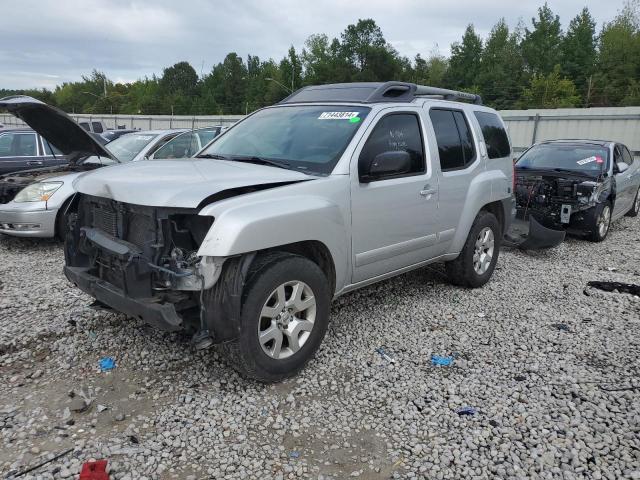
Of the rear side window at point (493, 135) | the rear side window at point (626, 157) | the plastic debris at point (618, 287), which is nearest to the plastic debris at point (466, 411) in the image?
the rear side window at point (493, 135)

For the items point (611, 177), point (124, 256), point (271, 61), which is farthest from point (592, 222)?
point (271, 61)

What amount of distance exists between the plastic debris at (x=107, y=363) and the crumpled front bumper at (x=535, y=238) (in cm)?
572

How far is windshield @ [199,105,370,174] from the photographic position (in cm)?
400

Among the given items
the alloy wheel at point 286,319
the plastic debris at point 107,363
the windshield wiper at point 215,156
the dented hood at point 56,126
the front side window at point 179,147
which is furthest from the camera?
the front side window at point 179,147

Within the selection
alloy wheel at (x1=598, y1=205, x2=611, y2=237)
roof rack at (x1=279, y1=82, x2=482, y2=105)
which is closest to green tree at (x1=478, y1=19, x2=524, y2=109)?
alloy wheel at (x1=598, y1=205, x2=611, y2=237)

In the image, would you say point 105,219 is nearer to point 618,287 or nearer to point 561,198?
point 618,287

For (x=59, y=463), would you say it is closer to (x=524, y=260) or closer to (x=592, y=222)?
(x=524, y=260)

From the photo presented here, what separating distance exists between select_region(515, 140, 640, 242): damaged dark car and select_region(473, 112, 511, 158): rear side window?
1979 mm

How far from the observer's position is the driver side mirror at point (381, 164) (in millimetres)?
3912

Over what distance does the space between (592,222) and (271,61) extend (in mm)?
85123

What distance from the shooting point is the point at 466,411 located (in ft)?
10.8

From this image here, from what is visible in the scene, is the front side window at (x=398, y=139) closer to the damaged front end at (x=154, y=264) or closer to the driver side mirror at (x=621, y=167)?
the damaged front end at (x=154, y=264)

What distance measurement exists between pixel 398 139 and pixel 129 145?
6.20 metres

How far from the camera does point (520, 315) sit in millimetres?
4988
